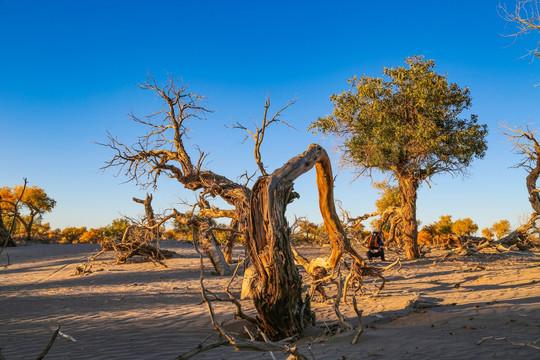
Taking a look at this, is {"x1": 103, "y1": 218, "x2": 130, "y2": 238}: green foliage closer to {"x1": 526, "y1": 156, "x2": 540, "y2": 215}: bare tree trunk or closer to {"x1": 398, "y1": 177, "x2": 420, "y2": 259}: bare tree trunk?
{"x1": 398, "y1": 177, "x2": 420, "y2": 259}: bare tree trunk

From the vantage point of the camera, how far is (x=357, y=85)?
1836cm

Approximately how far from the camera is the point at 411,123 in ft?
57.9

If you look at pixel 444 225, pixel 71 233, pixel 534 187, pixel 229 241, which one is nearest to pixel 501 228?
pixel 444 225

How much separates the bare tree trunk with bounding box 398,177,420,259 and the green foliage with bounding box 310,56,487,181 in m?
0.51

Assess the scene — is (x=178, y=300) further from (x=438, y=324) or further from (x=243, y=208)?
(x=438, y=324)

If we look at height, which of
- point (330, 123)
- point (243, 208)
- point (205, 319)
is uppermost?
point (330, 123)

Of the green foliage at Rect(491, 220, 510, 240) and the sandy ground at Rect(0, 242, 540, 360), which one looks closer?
the sandy ground at Rect(0, 242, 540, 360)

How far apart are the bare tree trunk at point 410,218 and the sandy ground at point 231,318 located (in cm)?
381

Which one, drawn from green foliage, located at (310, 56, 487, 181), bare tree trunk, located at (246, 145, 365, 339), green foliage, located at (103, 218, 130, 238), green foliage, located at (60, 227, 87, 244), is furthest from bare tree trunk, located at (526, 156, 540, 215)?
green foliage, located at (60, 227, 87, 244)

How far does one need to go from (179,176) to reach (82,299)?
13.2 feet

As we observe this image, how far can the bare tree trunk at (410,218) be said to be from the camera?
18125 mm

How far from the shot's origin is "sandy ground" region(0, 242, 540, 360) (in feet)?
17.0

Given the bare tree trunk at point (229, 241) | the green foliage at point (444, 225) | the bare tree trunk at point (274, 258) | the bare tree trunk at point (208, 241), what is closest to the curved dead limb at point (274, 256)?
the bare tree trunk at point (274, 258)

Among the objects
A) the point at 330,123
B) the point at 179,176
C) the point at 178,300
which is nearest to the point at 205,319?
the point at 178,300
